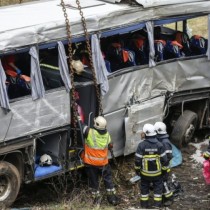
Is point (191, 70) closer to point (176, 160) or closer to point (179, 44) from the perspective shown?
point (179, 44)

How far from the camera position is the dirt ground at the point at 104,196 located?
8.92m

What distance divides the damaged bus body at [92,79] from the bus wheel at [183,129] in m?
0.02

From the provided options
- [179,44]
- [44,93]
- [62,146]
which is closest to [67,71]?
[44,93]

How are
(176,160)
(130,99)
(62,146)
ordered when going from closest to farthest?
(62,146)
(130,99)
(176,160)

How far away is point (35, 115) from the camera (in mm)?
8359

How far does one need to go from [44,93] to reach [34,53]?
61 cm

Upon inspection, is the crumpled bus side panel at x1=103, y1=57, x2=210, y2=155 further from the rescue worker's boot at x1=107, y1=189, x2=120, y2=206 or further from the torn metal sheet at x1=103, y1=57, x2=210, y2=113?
the rescue worker's boot at x1=107, y1=189, x2=120, y2=206

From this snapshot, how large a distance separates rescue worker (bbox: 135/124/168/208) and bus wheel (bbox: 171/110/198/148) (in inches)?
83.9

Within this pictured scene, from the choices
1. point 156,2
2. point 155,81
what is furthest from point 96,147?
point 156,2

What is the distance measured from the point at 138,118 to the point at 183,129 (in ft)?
4.39

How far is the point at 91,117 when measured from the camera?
9258 mm

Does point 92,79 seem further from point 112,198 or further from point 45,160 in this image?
point 112,198

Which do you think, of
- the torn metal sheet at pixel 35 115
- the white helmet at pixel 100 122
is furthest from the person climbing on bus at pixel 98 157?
the torn metal sheet at pixel 35 115

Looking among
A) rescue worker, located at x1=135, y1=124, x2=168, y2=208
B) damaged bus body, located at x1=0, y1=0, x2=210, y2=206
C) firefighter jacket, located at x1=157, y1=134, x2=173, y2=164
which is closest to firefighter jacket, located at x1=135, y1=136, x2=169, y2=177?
rescue worker, located at x1=135, y1=124, x2=168, y2=208
